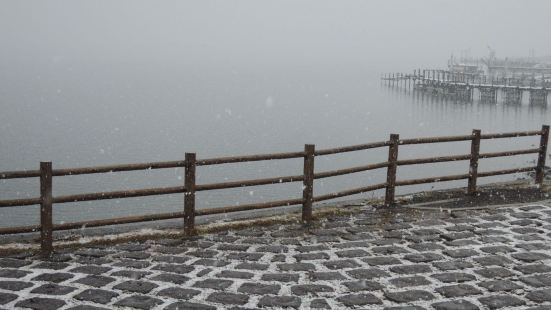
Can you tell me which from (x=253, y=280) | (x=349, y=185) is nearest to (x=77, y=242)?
(x=253, y=280)

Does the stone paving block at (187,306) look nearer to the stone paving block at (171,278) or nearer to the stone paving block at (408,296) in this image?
the stone paving block at (171,278)

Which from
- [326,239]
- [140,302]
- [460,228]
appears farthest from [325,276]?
[460,228]

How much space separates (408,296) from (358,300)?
554 mm

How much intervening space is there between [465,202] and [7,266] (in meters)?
7.67

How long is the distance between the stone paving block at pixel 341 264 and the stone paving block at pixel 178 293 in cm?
173

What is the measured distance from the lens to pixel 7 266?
21.7 feet

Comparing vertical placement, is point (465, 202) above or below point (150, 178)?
above

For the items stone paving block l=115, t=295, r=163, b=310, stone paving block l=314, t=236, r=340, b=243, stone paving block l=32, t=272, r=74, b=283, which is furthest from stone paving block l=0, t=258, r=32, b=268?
stone paving block l=314, t=236, r=340, b=243

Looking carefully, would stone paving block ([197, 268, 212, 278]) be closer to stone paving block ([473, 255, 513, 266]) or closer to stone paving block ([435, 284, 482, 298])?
stone paving block ([435, 284, 482, 298])

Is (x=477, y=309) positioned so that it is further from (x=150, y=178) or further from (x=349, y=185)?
(x=150, y=178)

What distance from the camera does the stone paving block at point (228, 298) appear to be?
5.59m

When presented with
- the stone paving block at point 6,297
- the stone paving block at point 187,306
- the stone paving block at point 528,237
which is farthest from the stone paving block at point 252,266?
the stone paving block at point 528,237

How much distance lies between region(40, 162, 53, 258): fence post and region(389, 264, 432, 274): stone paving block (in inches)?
170

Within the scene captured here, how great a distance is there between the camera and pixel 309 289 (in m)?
5.95
